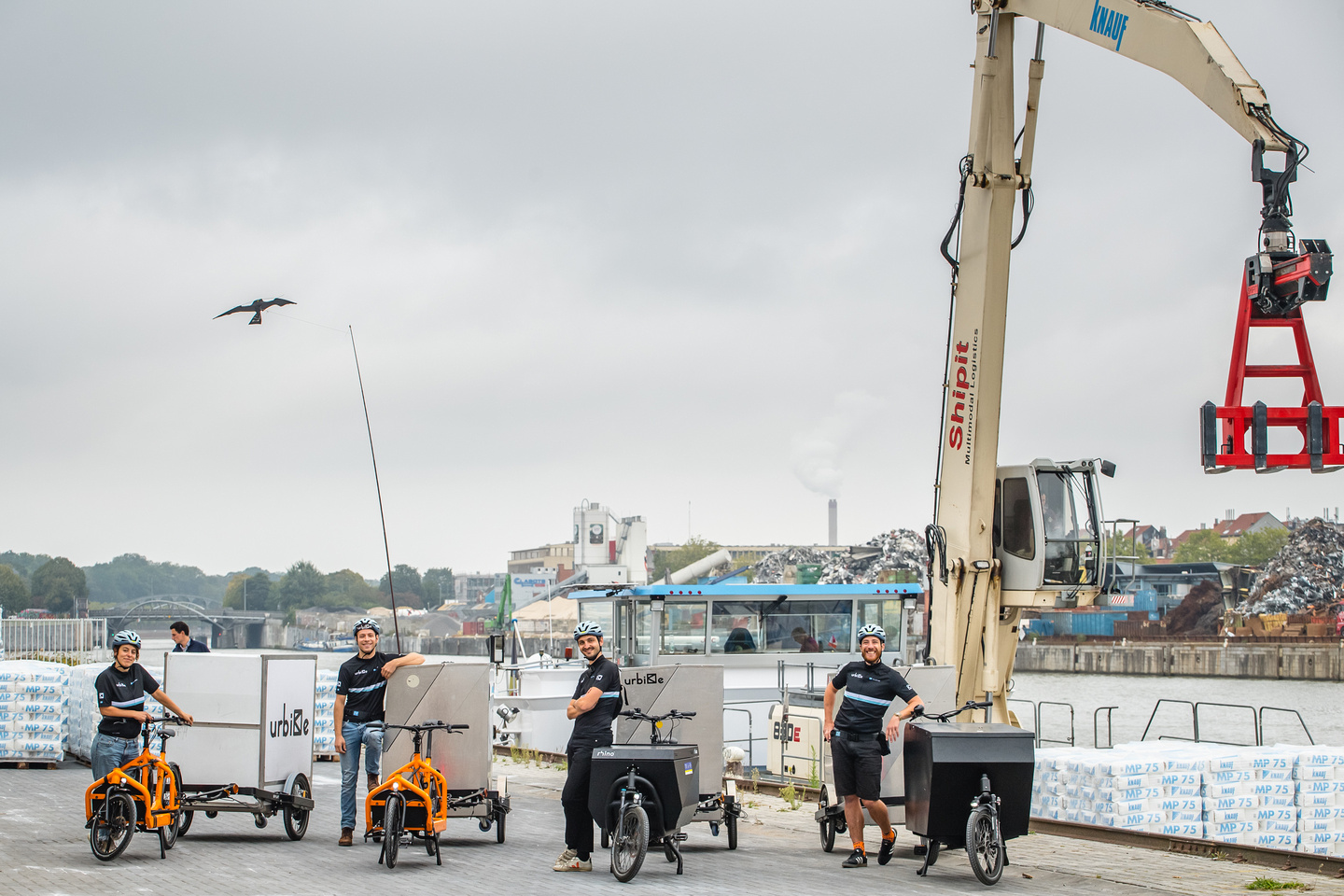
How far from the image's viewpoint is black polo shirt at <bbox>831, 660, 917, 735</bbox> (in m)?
9.88

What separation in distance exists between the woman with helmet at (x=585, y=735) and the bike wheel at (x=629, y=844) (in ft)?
1.68

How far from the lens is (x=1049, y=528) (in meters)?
14.7

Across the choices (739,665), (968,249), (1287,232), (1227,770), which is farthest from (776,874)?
(739,665)

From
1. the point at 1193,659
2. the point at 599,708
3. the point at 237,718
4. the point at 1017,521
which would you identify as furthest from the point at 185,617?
the point at 599,708

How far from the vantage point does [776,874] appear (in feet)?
31.5

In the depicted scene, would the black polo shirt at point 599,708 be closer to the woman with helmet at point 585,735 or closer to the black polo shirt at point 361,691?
the woman with helmet at point 585,735

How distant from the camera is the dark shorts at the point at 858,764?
986cm

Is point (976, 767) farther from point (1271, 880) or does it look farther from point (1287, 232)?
point (1287, 232)

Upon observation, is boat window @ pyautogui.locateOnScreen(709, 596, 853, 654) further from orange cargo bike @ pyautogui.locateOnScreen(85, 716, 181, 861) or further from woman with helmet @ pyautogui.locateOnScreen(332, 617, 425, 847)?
orange cargo bike @ pyautogui.locateOnScreen(85, 716, 181, 861)

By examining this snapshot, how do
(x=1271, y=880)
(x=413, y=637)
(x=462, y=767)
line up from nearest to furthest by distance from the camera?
(x=1271, y=880) → (x=462, y=767) → (x=413, y=637)

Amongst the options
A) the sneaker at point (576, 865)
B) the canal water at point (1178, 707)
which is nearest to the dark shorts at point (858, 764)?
the sneaker at point (576, 865)

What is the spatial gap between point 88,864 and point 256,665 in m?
2.12

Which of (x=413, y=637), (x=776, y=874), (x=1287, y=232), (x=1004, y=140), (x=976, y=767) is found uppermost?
(x=1004, y=140)

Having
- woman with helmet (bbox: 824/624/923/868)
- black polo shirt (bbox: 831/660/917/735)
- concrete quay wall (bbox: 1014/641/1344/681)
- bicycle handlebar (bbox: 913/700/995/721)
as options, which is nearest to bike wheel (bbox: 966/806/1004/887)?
bicycle handlebar (bbox: 913/700/995/721)
